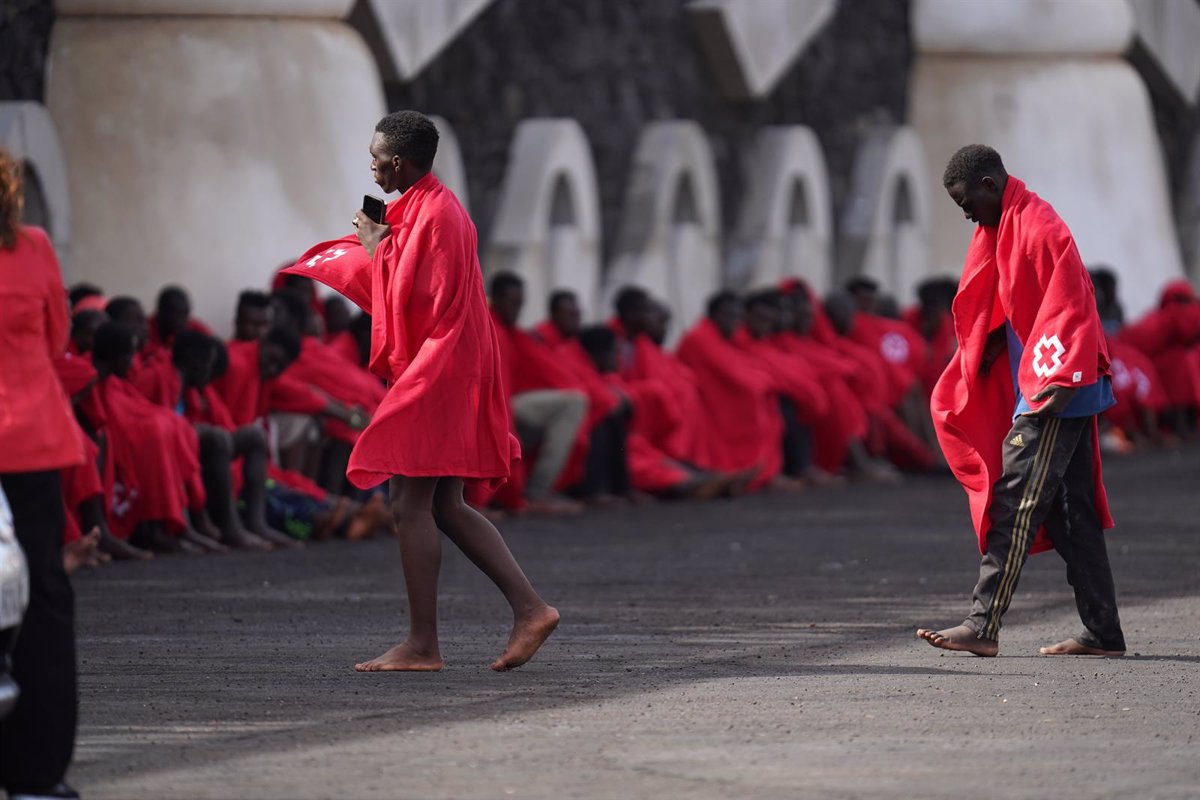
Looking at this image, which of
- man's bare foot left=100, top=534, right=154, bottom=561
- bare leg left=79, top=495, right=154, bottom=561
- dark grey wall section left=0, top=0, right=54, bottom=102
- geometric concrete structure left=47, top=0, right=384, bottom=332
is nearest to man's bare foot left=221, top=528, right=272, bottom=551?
bare leg left=79, top=495, right=154, bottom=561

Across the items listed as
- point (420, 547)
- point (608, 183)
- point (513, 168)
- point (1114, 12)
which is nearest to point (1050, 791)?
point (420, 547)

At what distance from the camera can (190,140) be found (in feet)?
46.7

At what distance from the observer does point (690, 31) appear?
20688 millimetres

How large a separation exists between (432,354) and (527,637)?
0.89 metres


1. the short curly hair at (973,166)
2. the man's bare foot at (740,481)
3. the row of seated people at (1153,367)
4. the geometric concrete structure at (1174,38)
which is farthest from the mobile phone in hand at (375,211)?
the geometric concrete structure at (1174,38)

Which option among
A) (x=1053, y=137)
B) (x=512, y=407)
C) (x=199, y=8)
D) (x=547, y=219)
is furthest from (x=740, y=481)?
(x=1053, y=137)

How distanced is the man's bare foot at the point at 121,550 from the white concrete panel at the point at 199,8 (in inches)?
160

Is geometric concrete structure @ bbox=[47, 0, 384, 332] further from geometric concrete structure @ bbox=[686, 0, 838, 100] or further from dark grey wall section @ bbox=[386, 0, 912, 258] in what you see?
geometric concrete structure @ bbox=[686, 0, 838, 100]

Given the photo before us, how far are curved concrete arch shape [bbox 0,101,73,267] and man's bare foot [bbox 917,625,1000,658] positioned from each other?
6480 millimetres

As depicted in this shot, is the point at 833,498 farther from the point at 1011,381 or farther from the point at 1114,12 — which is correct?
the point at 1114,12

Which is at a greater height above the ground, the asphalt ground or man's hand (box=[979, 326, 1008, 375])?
man's hand (box=[979, 326, 1008, 375])

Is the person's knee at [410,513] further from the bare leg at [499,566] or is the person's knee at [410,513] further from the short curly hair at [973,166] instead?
the short curly hair at [973,166]

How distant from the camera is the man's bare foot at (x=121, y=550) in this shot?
1117cm

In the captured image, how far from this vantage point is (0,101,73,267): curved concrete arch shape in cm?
1280
